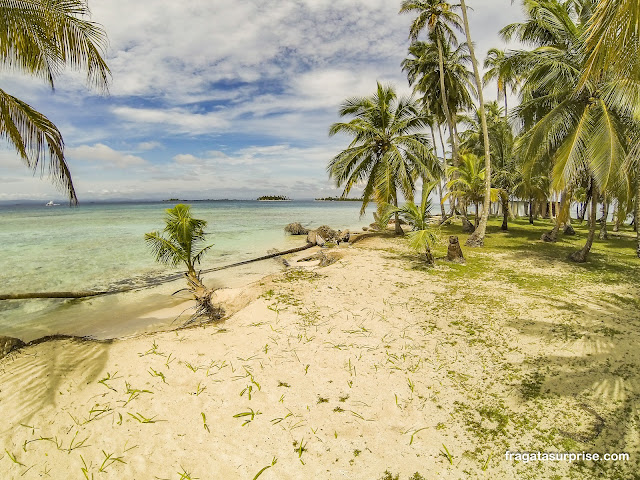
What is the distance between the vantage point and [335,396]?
397cm

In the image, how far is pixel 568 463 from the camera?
9.77 ft

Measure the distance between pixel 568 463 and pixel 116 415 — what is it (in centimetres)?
493

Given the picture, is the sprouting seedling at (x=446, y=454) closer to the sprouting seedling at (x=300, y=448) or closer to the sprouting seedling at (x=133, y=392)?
the sprouting seedling at (x=300, y=448)

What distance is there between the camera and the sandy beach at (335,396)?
10.1 ft

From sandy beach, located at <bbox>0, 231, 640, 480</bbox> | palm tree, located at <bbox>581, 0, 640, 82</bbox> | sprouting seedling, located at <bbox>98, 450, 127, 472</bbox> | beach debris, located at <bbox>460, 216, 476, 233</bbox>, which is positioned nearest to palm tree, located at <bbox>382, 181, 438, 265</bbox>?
sandy beach, located at <bbox>0, 231, 640, 480</bbox>

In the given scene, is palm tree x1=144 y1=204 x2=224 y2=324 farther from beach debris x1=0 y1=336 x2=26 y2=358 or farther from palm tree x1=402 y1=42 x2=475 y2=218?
palm tree x1=402 y1=42 x2=475 y2=218

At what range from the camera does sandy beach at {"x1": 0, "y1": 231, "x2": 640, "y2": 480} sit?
3.09 meters

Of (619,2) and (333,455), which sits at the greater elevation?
(619,2)

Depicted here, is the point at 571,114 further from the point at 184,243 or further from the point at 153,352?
the point at 153,352

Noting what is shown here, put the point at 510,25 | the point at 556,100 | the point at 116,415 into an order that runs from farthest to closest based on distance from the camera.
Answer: the point at 510,25
the point at 556,100
the point at 116,415

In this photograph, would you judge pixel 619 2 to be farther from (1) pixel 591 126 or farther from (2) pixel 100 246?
(2) pixel 100 246

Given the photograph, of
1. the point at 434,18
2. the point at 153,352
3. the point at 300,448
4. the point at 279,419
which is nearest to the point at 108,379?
the point at 153,352

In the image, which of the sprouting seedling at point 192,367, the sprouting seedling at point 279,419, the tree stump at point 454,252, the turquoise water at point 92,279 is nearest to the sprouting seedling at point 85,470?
the sprouting seedling at point 192,367

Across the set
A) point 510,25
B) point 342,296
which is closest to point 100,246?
point 342,296
